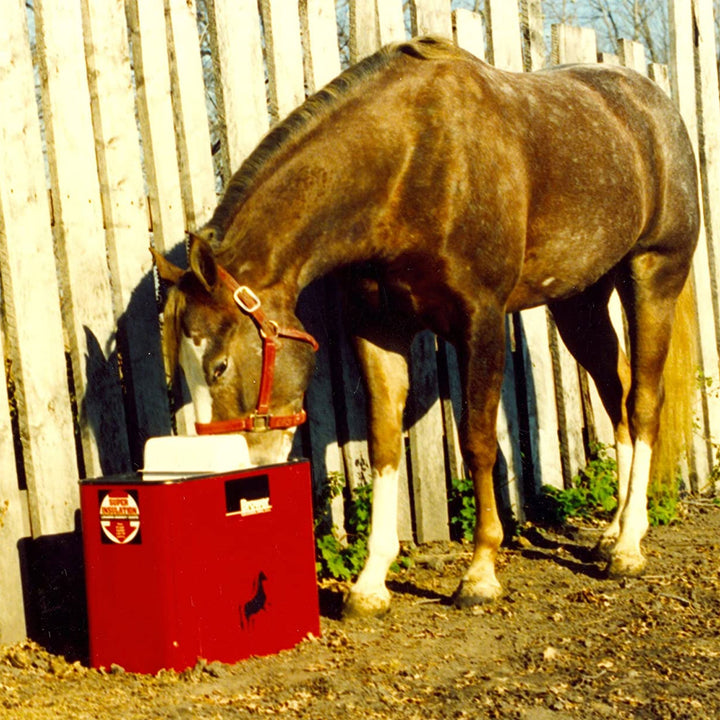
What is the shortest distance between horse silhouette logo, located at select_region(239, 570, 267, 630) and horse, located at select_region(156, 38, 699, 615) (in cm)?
44

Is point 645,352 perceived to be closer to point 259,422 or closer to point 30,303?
point 259,422

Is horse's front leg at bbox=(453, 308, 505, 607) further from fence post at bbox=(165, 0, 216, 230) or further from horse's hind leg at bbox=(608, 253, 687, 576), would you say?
fence post at bbox=(165, 0, 216, 230)

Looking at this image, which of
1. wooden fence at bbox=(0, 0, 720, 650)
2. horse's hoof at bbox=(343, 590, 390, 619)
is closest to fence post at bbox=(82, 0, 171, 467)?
wooden fence at bbox=(0, 0, 720, 650)

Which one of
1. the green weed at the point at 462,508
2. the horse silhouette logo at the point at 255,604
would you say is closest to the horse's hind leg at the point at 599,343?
the green weed at the point at 462,508

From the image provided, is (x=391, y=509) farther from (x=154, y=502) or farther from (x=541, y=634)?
(x=154, y=502)

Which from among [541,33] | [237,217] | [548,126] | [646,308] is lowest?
[646,308]

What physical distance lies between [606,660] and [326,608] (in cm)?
134

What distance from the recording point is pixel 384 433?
471 cm

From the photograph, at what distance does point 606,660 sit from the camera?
3.58 metres

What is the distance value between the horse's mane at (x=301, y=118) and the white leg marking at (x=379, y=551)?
1344mm

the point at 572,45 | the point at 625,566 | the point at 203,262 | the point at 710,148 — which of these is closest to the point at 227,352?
the point at 203,262

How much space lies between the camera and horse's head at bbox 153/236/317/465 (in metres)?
3.84

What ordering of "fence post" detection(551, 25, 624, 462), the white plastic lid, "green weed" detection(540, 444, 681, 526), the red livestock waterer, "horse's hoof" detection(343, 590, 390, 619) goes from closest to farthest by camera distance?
the red livestock waterer < the white plastic lid < "horse's hoof" detection(343, 590, 390, 619) < "green weed" detection(540, 444, 681, 526) < "fence post" detection(551, 25, 624, 462)

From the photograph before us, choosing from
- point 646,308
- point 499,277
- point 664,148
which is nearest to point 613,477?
point 646,308
